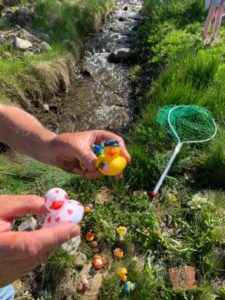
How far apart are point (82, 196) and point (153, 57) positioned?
4.10m

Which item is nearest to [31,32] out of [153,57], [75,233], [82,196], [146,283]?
[153,57]

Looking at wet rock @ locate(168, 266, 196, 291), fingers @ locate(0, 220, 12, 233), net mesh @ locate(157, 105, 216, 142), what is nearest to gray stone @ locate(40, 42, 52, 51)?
net mesh @ locate(157, 105, 216, 142)

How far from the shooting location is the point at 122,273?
3.07m

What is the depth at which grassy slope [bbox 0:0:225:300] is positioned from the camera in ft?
10.2

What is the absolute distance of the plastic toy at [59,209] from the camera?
1617mm

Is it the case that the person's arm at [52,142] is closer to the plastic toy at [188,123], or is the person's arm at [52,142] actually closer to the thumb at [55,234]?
the thumb at [55,234]

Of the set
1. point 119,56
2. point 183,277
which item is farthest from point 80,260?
point 119,56

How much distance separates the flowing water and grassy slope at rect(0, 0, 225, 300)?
3.58 ft

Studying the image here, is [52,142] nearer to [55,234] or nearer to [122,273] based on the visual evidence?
[55,234]

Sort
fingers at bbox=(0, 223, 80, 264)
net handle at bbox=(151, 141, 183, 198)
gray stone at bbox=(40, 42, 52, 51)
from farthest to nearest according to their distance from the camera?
gray stone at bbox=(40, 42, 52, 51) < net handle at bbox=(151, 141, 183, 198) < fingers at bbox=(0, 223, 80, 264)

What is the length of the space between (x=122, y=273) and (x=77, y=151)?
164 centimetres

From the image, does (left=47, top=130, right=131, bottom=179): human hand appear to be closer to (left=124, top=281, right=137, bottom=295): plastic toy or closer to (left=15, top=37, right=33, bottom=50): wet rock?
(left=124, top=281, right=137, bottom=295): plastic toy

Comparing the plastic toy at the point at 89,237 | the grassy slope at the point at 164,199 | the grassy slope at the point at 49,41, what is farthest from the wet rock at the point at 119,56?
the plastic toy at the point at 89,237

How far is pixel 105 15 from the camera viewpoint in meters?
10.4
